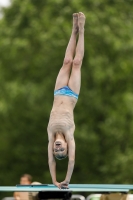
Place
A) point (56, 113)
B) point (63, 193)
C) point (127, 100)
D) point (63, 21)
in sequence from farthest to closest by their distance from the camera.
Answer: point (63, 21) < point (127, 100) < point (63, 193) < point (56, 113)

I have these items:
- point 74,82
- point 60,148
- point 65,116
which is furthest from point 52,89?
point 60,148

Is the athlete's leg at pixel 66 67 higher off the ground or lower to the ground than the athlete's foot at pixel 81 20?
lower

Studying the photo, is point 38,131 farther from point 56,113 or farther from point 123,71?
point 56,113

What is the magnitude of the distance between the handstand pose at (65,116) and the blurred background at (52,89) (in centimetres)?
1160

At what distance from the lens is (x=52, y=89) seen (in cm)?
2683

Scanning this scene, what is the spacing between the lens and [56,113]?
1380 centimetres

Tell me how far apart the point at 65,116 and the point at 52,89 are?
13091mm

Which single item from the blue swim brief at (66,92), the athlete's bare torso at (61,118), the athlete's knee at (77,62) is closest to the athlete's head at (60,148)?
the athlete's bare torso at (61,118)

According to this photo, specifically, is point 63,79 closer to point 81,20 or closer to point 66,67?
point 66,67

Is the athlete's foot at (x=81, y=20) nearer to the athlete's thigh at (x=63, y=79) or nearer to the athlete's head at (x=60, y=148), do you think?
the athlete's thigh at (x=63, y=79)

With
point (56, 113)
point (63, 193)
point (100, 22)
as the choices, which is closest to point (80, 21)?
Answer: point (56, 113)

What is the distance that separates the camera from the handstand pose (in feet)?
44.9

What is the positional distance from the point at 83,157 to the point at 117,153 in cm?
141

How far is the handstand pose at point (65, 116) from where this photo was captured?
13.7 meters
